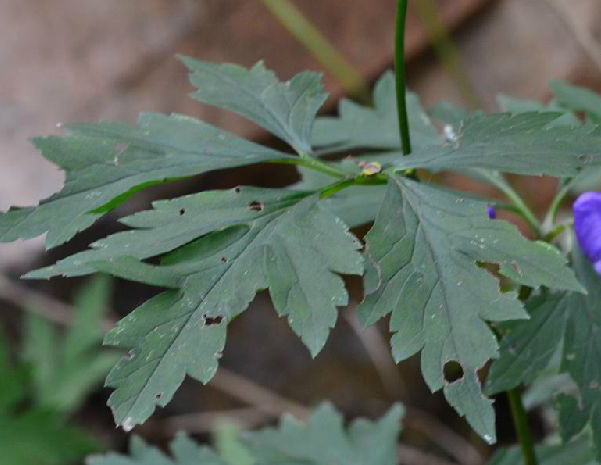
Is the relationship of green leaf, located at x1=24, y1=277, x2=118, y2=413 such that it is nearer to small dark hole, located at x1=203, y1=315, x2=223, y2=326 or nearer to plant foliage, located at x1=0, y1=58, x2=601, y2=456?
plant foliage, located at x1=0, y1=58, x2=601, y2=456

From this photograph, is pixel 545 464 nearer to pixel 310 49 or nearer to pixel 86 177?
Answer: pixel 86 177

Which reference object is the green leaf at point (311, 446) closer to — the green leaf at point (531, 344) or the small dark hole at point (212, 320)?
the green leaf at point (531, 344)

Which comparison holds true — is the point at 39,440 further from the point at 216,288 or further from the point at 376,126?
the point at 216,288

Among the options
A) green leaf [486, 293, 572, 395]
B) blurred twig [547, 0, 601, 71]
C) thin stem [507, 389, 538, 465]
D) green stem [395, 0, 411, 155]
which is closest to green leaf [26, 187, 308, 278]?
green stem [395, 0, 411, 155]

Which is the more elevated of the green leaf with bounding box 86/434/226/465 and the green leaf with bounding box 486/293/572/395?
the green leaf with bounding box 86/434/226/465

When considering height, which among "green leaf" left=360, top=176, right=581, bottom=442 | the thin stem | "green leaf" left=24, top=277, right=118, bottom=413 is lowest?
the thin stem

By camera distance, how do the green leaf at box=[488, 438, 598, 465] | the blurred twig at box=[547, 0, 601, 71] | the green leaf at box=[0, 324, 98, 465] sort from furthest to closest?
1. the blurred twig at box=[547, 0, 601, 71]
2. the green leaf at box=[0, 324, 98, 465]
3. the green leaf at box=[488, 438, 598, 465]

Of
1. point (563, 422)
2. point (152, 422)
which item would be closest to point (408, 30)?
point (152, 422)
